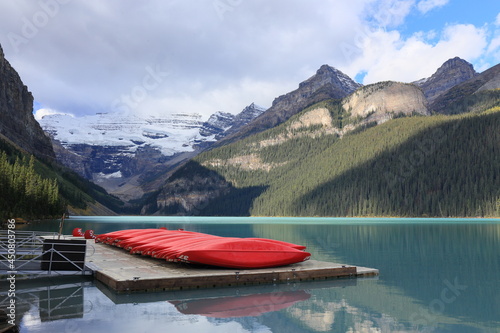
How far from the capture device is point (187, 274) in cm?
1791

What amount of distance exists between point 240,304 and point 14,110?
196344mm

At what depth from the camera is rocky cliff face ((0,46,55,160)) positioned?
174 metres

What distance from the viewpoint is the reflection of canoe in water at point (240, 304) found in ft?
44.8

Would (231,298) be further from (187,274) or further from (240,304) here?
(187,274)

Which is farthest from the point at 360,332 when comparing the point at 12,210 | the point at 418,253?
the point at 12,210

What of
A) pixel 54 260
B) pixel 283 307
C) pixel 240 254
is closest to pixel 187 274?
pixel 240 254

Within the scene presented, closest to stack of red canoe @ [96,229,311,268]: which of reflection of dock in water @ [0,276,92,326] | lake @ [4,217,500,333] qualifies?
lake @ [4,217,500,333]

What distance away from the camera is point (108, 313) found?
43.8 ft

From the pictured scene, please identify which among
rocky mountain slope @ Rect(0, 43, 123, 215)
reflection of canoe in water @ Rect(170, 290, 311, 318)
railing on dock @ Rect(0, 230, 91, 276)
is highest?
rocky mountain slope @ Rect(0, 43, 123, 215)

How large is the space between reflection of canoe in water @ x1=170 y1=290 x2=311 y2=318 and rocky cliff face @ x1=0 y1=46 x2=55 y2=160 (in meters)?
176

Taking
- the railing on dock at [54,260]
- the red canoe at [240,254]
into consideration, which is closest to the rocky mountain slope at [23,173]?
the railing on dock at [54,260]

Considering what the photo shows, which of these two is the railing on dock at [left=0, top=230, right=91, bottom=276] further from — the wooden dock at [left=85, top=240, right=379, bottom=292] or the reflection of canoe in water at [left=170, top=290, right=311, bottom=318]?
the reflection of canoe in water at [left=170, top=290, right=311, bottom=318]

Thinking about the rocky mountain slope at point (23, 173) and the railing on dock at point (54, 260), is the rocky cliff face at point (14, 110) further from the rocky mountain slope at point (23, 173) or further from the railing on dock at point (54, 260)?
the railing on dock at point (54, 260)

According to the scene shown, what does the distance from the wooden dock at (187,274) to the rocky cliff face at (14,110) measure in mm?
168631
